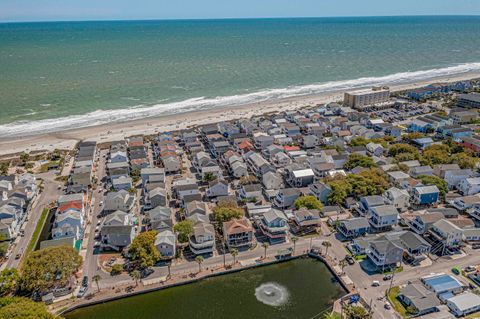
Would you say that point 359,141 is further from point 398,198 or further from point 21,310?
point 21,310

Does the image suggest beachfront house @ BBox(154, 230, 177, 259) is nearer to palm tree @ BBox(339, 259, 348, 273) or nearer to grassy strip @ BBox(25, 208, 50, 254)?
grassy strip @ BBox(25, 208, 50, 254)

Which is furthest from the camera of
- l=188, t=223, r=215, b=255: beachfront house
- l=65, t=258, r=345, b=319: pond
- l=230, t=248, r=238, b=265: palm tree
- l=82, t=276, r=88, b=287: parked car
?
l=188, t=223, r=215, b=255: beachfront house

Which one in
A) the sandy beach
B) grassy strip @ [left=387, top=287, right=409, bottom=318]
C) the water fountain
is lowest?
the water fountain

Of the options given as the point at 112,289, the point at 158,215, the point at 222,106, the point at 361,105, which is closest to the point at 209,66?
the point at 222,106

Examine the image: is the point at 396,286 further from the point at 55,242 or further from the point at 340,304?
the point at 55,242

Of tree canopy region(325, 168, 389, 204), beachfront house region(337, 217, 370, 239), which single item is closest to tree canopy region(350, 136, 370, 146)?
tree canopy region(325, 168, 389, 204)

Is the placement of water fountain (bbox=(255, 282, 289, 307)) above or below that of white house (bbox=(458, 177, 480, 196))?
below
